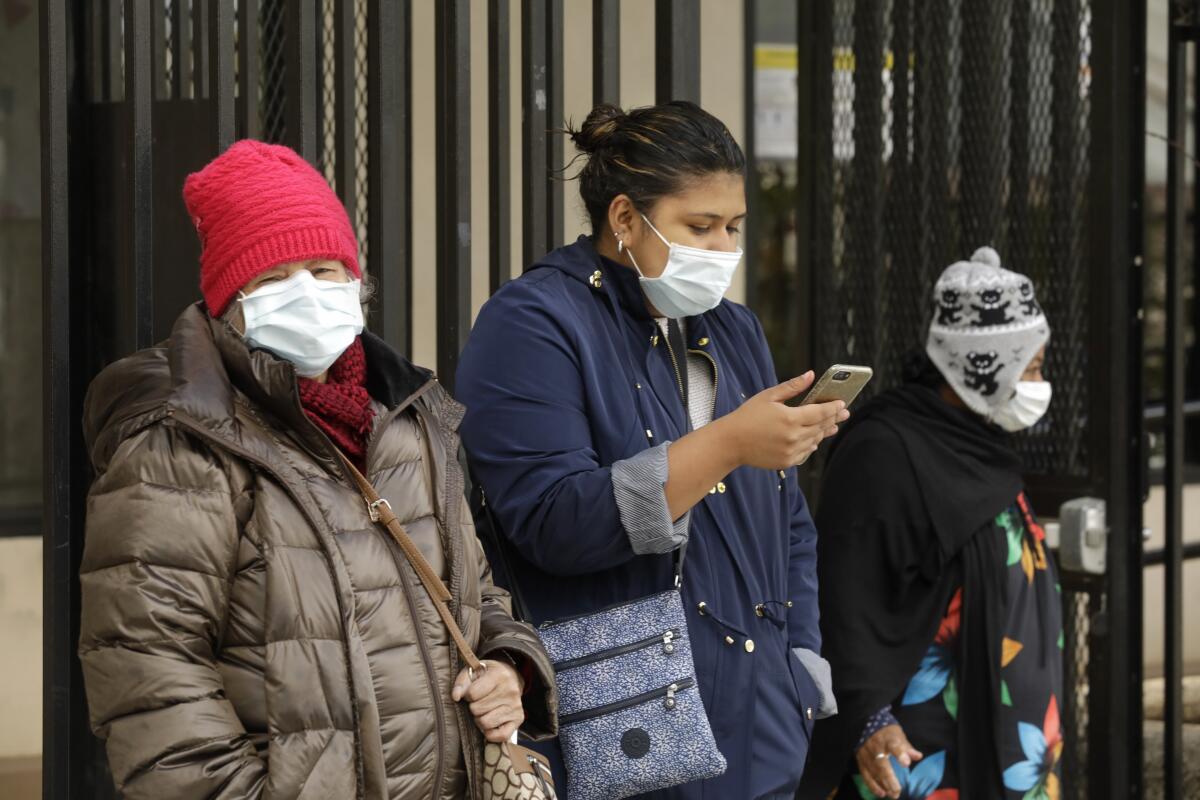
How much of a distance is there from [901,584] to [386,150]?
1364 millimetres

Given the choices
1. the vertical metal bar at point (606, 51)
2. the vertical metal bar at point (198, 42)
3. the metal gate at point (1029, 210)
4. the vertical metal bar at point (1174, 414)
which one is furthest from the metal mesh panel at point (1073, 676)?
the vertical metal bar at point (198, 42)

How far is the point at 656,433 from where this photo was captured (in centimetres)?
259

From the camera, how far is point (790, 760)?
2.65m

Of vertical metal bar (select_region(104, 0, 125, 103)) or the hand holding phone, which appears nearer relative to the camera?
the hand holding phone

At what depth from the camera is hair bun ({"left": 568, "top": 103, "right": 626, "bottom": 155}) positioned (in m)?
2.67

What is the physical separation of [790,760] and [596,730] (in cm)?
36

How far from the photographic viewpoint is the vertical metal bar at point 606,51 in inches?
117

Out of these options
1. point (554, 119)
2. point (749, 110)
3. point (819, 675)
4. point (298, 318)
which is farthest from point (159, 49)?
point (749, 110)

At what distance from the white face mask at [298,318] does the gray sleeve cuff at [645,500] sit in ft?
1.55

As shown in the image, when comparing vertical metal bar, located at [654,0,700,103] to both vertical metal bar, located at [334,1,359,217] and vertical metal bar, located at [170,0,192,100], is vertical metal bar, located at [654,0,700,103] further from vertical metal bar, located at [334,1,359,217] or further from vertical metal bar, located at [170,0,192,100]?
vertical metal bar, located at [170,0,192,100]

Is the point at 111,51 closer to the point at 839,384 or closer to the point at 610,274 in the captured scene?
A: the point at 610,274

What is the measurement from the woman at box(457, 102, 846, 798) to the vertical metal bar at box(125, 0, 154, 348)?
548 millimetres

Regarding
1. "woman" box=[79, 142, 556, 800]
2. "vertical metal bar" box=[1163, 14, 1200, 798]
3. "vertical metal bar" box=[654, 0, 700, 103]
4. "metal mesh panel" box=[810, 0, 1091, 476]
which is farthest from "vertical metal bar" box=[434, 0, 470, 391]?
"vertical metal bar" box=[1163, 14, 1200, 798]

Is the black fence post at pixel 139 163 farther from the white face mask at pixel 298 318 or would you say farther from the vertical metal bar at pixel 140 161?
the white face mask at pixel 298 318
